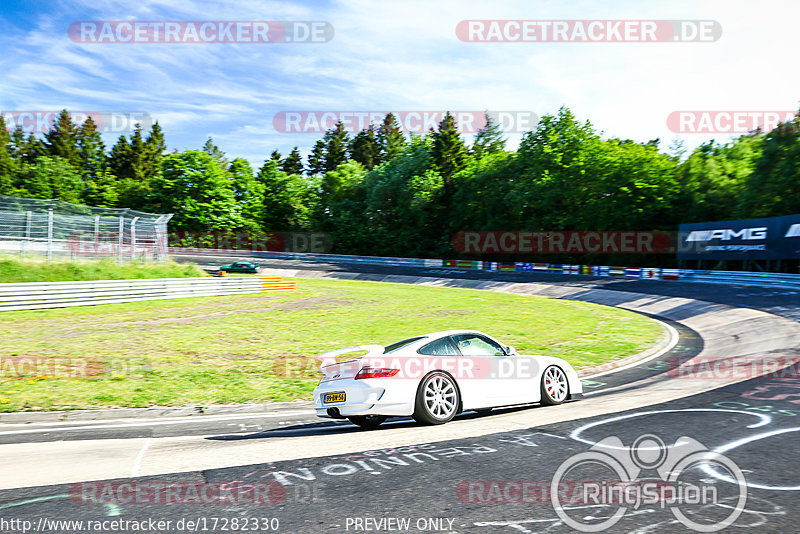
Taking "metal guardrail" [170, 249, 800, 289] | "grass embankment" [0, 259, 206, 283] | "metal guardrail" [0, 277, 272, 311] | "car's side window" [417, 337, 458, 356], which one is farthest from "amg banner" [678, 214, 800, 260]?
"grass embankment" [0, 259, 206, 283]

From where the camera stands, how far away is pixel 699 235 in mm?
38812

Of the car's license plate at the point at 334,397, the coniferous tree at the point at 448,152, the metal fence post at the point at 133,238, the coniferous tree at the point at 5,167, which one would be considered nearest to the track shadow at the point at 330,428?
the car's license plate at the point at 334,397

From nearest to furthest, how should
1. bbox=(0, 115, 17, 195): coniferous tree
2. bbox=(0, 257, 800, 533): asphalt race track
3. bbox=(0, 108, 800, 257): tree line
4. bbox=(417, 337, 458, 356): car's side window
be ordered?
bbox=(0, 257, 800, 533): asphalt race track < bbox=(417, 337, 458, 356): car's side window < bbox=(0, 108, 800, 257): tree line < bbox=(0, 115, 17, 195): coniferous tree

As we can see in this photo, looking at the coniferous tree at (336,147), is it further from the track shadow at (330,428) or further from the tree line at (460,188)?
the track shadow at (330,428)

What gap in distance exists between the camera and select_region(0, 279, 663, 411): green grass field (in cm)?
1058

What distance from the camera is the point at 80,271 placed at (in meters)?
24.1

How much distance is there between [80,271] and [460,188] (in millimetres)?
49994

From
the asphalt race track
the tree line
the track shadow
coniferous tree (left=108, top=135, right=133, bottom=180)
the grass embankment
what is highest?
coniferous tree (left=108, top=135, right=133, bottom=180)

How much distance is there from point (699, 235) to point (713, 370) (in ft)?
→ 97.8

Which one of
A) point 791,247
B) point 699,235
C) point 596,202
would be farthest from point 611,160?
point 791,247

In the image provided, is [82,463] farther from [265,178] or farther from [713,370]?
[265,178]

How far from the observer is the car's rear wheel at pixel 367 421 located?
331 inches

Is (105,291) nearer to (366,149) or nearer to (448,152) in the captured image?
(448,152)

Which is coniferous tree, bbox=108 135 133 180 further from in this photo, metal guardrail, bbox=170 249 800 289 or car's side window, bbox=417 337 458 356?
car's side window, bbox=417 337 458 356
